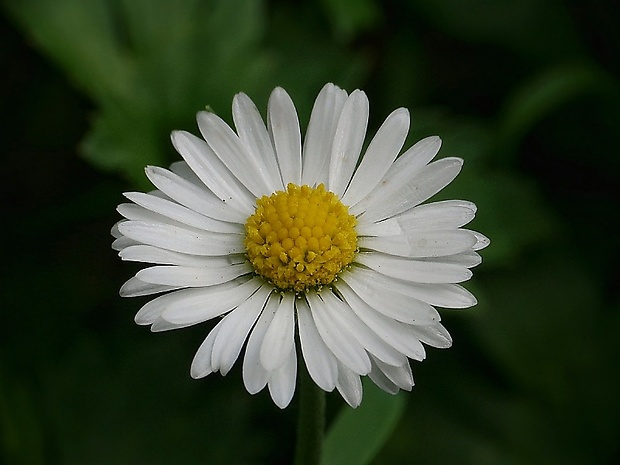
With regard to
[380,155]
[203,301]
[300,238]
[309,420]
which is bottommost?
[309,420]

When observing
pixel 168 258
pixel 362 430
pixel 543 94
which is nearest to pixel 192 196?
pixel 168 258

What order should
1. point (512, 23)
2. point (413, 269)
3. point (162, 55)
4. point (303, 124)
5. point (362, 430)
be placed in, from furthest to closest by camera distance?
point (512, 23) < point (162, 55) < point (303, 124) < point (362, 430) < point (413, 269)

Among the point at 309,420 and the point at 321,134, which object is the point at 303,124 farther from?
the point at 309,420

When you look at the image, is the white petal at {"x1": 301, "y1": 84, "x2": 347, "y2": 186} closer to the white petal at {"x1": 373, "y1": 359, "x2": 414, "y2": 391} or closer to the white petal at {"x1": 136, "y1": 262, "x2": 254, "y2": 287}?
the white petal at {"x1": 136, "y1": 262, "x2": 254, "y2": 287}

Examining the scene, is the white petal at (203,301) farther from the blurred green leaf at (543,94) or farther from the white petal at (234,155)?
the blurred green leaf at (543,94)

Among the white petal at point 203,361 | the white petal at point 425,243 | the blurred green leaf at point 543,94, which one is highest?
the blurred green leaf at point 543,94

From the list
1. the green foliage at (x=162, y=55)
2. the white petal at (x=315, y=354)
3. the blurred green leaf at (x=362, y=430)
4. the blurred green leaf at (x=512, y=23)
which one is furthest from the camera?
the blurred green leaf at (x=512, y=23)

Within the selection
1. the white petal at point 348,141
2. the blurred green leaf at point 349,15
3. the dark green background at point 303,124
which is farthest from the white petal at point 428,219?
the blurred green leaf at point 349,15
